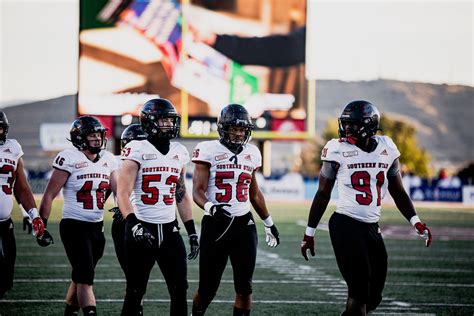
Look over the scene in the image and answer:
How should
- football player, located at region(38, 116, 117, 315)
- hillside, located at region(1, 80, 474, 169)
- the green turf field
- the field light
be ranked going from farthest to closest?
hillside, located at region(1, 80, 474, 169) → the field light → the green turf field → football player, located at region(38, 116, 117, 315)

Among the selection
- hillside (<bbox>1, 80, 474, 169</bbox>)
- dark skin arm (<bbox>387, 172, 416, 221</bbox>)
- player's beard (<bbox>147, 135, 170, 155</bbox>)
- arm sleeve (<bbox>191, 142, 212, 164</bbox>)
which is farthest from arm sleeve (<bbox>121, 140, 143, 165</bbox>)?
hillside (<bbox>1, 80, 474, 169</bbox>)

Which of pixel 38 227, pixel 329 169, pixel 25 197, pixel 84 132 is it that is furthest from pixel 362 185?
pixel 25 197

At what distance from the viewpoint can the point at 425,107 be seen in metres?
131

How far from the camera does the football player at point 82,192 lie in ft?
25.2

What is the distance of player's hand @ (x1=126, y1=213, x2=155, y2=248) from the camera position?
6702 mm

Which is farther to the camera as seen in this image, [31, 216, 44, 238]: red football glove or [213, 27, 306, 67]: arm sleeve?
[213, 27, 306, 67]: arm sleeve

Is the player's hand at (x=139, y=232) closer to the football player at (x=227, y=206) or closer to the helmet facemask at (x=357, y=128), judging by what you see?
the football player at (x=227, y=206)

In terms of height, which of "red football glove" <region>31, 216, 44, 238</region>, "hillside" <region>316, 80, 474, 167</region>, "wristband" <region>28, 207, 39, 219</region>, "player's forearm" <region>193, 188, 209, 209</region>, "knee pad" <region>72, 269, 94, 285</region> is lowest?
"knee pad" <region>72, 269, 94, 285</region>

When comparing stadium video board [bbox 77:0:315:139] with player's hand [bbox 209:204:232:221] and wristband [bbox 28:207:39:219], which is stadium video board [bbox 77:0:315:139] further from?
player's hand [bbox 209:204:232:221]

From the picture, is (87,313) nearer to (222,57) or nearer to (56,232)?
(56,232)

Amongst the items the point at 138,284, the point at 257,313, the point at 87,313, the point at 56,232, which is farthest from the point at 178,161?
the point at 56,232

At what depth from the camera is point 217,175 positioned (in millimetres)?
7480

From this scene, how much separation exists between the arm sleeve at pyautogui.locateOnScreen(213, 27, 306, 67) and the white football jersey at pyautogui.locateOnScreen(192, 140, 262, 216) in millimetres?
22701

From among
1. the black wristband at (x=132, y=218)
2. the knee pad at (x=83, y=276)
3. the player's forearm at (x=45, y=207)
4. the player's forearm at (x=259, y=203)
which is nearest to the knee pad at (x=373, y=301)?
the player's forearm at (x=259, y=203)
